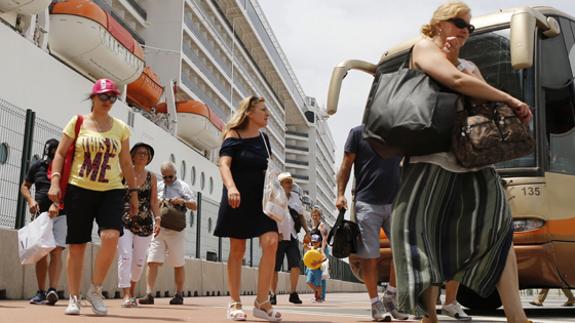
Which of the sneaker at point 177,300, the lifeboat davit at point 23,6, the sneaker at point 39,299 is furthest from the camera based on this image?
the lifeboat davit at point 23,6

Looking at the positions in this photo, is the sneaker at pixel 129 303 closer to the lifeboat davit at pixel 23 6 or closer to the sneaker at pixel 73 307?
the sneaker at pixel 73 307

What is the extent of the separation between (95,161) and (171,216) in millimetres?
2647

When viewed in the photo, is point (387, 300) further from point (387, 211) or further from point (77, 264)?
point (77, 264)

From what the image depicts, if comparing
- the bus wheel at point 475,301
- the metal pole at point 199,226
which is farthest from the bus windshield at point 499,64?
the metal pole at point 199,226

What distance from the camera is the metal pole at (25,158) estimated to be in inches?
339

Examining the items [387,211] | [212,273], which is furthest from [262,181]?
[212,273]

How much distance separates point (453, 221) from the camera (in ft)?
9.90

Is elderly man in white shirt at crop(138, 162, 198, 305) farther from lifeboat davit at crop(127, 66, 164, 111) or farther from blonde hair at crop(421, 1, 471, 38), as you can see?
lifeboat davit at crop(127, 66, 164, 111)

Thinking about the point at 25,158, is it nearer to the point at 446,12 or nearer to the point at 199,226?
the point at 199,226

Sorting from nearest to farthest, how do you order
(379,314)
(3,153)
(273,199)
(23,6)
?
1. (273,199)
2. (379,314)
3. (3,153)
4. (23,6)

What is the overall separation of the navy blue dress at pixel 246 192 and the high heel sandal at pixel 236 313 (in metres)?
0.52

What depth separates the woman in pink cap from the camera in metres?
5.11

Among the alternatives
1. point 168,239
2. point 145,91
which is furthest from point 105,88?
point 145,91

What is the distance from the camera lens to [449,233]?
3016mm
